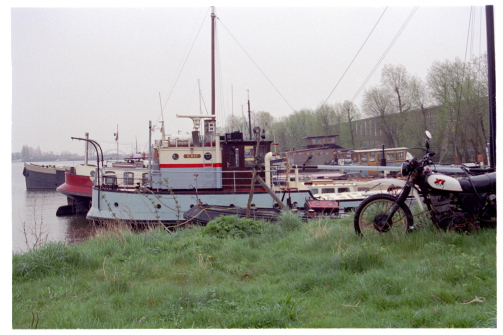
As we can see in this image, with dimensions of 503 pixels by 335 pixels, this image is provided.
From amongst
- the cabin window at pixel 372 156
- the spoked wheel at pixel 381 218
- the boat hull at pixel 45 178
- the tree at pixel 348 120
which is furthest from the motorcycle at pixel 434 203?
the boat hull at pixel 45 178

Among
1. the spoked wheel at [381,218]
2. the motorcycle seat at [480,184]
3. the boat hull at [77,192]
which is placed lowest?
the boat hull at [77,192]

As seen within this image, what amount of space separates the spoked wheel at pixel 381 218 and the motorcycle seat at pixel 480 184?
29.3 inches

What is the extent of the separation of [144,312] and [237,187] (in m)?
11.5

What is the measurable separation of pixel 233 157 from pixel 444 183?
10645 millimetres

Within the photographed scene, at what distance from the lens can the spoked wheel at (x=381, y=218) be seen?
17.3 ft

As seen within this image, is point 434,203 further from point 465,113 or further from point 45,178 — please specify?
point 45,178

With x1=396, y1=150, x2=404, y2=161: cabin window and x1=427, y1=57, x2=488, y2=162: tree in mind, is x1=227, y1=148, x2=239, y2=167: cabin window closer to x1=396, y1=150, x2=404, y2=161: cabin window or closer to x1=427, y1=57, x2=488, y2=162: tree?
x1=427, y1=57, x2=488, y2=162: tree

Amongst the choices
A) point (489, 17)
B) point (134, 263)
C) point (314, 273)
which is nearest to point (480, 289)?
point (314, 273)

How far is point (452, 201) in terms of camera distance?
16.9ft

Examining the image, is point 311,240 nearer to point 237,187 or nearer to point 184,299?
point 184,299

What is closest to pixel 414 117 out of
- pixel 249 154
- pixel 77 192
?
pixel 249 154

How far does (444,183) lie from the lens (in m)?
5.08

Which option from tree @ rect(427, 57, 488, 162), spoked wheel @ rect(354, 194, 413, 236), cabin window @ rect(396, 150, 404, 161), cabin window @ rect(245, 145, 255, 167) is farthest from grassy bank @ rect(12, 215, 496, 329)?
cabin window @ rect(396, 150, 404, 161)

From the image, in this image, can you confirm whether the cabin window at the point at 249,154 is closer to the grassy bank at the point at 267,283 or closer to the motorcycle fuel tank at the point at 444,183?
the grassy bank at the point at 267,283
